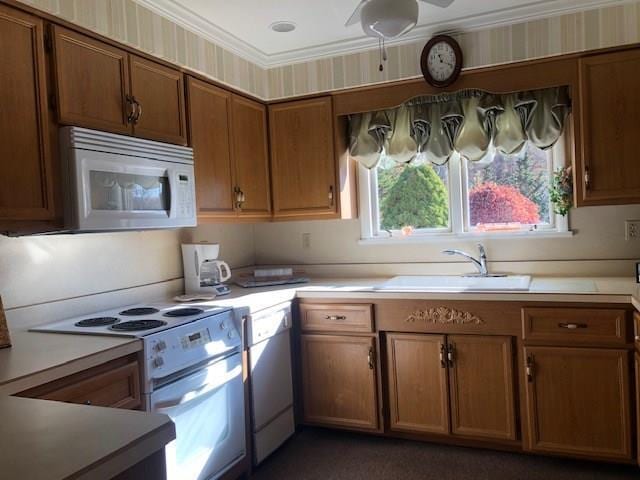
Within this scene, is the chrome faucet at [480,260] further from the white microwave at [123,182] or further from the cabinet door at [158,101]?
the cabinet door at [158,101]

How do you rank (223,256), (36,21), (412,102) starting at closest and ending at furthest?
1. (36,21)
2. (412,102)
3. (223,256)

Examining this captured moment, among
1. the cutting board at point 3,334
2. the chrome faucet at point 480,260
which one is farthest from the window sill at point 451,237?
the cutting board at point 3,334

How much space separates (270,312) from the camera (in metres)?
2.79

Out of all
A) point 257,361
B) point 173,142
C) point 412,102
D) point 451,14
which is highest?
point 451,14

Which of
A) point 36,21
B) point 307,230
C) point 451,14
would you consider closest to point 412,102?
point 451,14

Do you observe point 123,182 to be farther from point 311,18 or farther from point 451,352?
point 451,352

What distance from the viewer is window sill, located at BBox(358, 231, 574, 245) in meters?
3.11

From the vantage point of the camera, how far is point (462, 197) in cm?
334

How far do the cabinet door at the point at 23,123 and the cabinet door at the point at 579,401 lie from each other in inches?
89.1

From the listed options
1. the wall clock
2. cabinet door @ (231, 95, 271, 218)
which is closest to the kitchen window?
the wall clock

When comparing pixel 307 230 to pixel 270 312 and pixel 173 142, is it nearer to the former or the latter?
pixel 270 312

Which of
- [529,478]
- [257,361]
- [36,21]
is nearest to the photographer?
[36,21]

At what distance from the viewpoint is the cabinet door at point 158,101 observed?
2.37m

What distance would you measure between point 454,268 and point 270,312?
4.02 feet
